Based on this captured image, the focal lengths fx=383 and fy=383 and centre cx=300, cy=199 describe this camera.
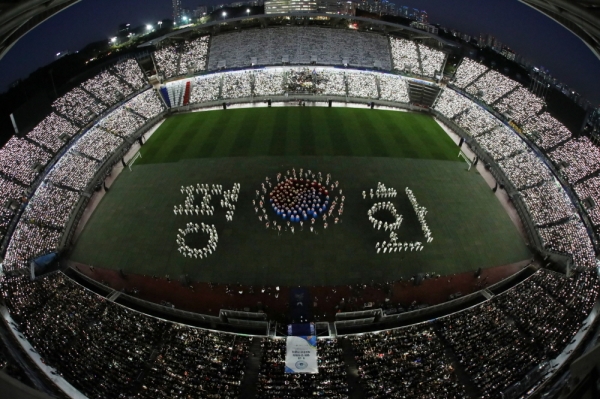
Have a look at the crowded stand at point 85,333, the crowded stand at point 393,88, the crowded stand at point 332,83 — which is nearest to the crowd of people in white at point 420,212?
the crowded stand at point 85,333

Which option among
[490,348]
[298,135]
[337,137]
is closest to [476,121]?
[337,137]

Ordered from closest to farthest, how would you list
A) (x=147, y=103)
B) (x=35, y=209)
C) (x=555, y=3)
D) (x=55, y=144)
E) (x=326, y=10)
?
(x=555, y=3), (x=35, y=209), (x=55, y=144), (x=147, y=103), (x=326, y=10)

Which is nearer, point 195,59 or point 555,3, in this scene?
point 555,3

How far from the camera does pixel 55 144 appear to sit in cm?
4275

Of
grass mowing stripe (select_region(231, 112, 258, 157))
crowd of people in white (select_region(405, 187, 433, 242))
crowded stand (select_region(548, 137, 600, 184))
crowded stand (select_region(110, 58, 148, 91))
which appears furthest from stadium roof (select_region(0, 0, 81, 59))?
crowded stand (select_region(548, 137, 600, 184))

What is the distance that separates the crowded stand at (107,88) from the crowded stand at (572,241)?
53.4m

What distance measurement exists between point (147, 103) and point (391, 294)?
4484cm

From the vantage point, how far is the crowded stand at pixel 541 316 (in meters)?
22.8

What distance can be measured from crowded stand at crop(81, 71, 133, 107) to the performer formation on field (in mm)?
28367

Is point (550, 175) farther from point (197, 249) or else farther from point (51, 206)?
point (51, 206)

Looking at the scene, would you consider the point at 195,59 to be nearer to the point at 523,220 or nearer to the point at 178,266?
the point at 178,266

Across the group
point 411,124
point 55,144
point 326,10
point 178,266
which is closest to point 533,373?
point 178,266

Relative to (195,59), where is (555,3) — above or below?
below

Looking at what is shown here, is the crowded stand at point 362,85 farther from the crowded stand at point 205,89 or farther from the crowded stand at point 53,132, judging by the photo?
the crowded stand at point 53,132
